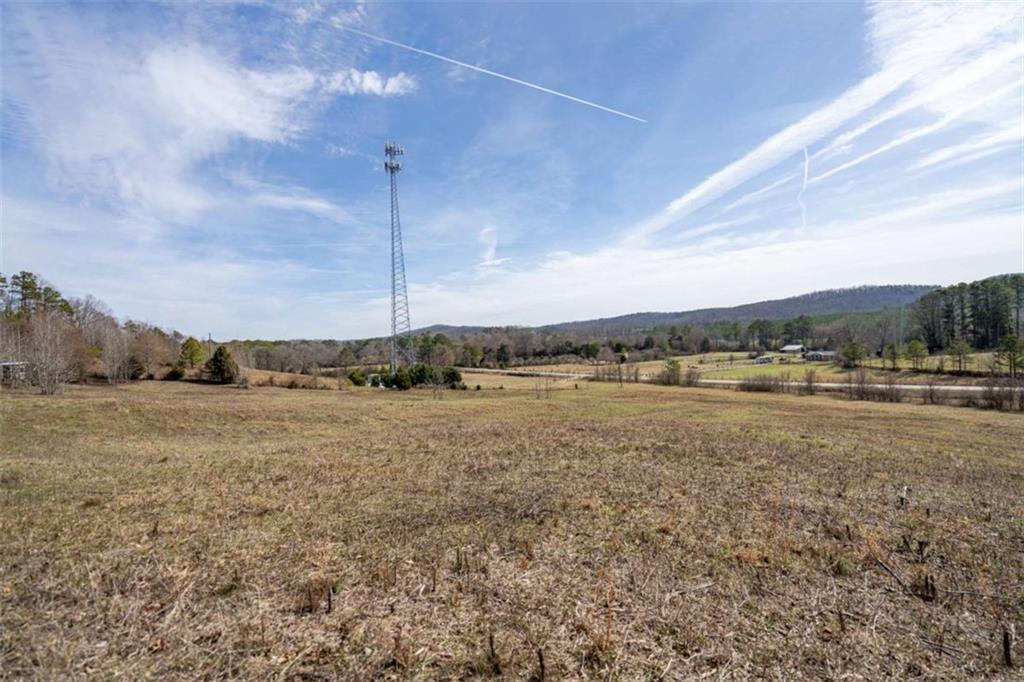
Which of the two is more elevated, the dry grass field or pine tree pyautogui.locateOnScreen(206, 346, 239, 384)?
pine tree pyautogui.locateOnScreen(206, 346, 239, 384)

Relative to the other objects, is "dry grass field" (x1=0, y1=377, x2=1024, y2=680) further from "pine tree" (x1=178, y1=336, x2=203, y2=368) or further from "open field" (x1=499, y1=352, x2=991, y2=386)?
"open field" (x1=499, y1=352, x2=991, y2=386)

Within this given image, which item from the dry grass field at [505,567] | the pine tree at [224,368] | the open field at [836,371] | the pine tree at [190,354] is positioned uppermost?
the pine tree at [190,354]

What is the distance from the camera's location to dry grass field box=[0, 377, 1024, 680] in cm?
347

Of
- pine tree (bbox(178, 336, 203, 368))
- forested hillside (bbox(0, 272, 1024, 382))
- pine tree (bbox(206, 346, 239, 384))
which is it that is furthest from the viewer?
pine tree (bbox(178, 336, 203, 368))

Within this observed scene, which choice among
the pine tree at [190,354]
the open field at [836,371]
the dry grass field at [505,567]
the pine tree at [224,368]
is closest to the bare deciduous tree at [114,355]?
the pine tree at [190,354]

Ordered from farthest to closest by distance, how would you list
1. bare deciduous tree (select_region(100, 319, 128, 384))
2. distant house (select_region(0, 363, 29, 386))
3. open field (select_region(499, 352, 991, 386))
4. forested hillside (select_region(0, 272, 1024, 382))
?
open field (select_region(499, 352, 991, 386)) → bare deciduous tree (select_region(100, 319, 128, 384)) → forested hillside (select_region(0, 272, 1024, 382)) → distant house (select_region(0, 363, 29, 386))

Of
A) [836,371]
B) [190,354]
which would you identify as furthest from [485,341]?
[836,371]

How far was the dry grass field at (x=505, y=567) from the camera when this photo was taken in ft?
11.4

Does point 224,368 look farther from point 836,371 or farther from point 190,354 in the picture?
point 836,371

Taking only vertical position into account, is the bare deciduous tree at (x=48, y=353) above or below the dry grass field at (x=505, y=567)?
above

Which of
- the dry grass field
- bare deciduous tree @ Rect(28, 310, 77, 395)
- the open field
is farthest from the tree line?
the open field

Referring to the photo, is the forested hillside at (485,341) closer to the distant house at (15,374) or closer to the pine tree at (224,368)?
the distant house at (15,374)

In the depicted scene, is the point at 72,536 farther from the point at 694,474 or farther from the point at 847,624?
the point at 694,474

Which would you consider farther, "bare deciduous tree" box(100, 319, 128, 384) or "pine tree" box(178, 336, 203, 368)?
"pine tree" box(178, 336, 203, 368)
